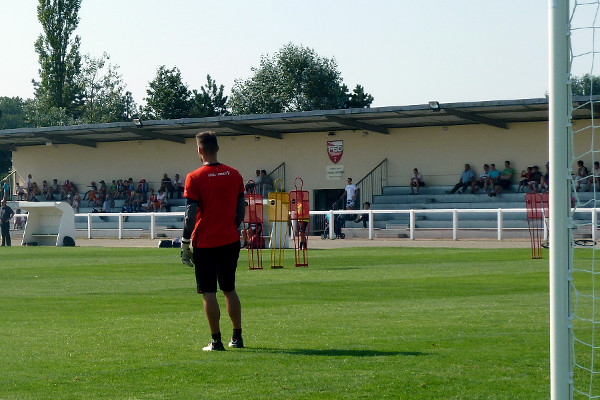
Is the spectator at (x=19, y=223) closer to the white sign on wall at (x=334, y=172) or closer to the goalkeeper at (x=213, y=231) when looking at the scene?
the white sign on wall at (x=334, y=172)

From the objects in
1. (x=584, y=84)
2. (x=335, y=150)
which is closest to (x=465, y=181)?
(x=335, y=150)

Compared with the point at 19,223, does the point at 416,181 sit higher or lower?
higher

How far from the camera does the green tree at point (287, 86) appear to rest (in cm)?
7662

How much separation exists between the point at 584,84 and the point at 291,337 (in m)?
4.28

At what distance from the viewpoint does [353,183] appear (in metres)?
41.1

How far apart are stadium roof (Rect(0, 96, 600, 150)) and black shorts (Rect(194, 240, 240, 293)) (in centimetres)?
2378

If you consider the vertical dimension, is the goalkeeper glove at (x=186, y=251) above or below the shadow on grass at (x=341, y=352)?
above

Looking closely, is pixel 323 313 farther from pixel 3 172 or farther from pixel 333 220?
pixel 3 172

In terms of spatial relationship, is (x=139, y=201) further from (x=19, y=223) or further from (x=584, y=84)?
(x=584, y=84)

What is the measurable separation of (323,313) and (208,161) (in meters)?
3.27

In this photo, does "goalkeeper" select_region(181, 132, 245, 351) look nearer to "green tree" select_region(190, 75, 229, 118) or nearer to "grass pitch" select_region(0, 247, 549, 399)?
"grass pitch" select_region(0, 247, 549, 399)

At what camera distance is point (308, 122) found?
4006 cm

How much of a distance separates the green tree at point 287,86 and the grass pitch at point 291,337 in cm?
5972

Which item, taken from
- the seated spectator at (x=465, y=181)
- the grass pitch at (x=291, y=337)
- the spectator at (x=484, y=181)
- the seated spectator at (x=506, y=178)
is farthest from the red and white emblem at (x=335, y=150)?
the grass pitch at (x=291, y=337)
